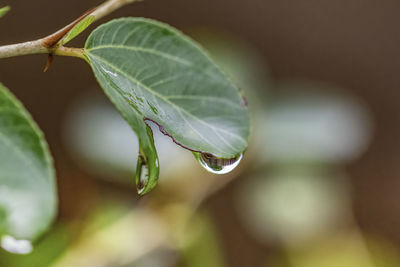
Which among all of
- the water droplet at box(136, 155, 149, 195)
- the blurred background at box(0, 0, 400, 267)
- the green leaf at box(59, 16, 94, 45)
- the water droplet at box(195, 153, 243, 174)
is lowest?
the water droplet at box(136, 155, 149, 195)

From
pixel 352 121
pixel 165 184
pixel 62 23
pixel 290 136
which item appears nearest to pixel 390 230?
pixel 352 121

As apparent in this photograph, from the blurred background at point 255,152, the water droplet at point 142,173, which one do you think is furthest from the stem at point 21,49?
the blurred background at point 255,152

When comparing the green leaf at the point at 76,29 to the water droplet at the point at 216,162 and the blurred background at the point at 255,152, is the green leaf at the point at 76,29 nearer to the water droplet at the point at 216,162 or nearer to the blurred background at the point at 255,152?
the water droplet at the point at 216,162

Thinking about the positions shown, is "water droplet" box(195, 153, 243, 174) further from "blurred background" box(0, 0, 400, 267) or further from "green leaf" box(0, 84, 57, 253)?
"blurred background" box(0, 0, 400, 267)

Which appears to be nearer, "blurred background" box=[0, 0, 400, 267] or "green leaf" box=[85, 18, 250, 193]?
"green leaf" box=[85, 18, 250, 193]

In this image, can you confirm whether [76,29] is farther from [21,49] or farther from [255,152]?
[255,152]

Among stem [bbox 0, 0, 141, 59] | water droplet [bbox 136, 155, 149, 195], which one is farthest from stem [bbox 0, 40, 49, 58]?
water droplet [bbox 136, 155, 149, 195]

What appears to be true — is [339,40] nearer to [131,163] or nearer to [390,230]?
[390,230]

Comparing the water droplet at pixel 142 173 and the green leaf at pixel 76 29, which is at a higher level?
the green leaf at pixel 76 29
